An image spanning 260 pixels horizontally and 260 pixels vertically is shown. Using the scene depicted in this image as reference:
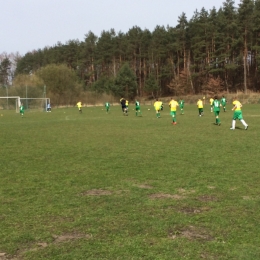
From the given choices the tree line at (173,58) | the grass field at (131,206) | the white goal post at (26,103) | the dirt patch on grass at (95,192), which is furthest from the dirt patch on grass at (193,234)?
the tree line at (173,58)

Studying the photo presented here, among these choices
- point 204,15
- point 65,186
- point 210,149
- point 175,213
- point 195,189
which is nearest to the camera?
point 175,213

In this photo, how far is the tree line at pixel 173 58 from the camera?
6283cm

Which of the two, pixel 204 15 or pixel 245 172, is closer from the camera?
pixel 245 172

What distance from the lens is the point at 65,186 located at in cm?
688

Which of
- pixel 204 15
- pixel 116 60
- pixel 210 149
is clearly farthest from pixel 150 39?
pixel 210 149

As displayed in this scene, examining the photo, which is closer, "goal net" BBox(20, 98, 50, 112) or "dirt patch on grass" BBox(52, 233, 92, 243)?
"dirt patch on grass" BBox(52, 233, 92, 243)

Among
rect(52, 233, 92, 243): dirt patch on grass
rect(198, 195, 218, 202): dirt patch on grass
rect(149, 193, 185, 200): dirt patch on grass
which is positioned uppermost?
rect(149, 193, 185, 200): dirt patch on grass

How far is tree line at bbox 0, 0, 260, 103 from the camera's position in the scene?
62.8 metres

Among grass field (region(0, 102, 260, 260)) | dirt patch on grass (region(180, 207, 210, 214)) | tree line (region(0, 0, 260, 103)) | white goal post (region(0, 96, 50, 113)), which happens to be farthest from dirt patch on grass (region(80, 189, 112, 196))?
tree line (region(0, 0, 260, 103))

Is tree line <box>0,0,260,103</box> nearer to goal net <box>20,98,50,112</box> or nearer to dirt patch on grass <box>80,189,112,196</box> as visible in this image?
goal net <box>20,98,50,112</box>

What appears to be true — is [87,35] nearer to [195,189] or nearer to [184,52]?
[184,52]

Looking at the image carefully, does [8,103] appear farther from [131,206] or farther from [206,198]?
[206,198]

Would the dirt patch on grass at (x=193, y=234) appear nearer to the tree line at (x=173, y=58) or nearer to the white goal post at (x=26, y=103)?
the white goal post at (x=26, y=103)

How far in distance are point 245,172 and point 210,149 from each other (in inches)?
145
